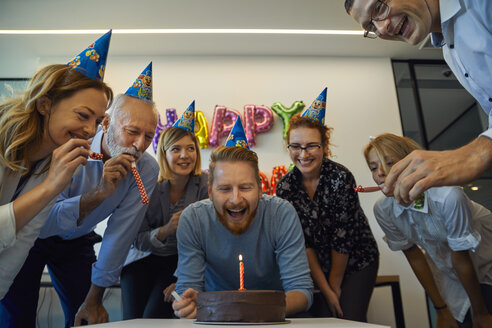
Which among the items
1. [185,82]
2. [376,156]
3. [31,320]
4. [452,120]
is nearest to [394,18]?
[376,156]

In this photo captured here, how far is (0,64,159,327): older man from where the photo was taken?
6.52ft

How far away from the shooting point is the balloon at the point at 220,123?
4.36 m

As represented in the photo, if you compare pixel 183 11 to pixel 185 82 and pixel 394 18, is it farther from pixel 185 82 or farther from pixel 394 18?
pixel 394 18

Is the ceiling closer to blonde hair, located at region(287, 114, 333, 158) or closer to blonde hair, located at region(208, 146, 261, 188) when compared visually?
blonde hair, located at region(287, 114, 333, 158)

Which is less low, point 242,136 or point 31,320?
point 242,136

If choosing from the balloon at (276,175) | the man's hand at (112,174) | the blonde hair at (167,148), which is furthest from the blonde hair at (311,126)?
the balloon at (276,175)

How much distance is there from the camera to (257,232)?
1852mm

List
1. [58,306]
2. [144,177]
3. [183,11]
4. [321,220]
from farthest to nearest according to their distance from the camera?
[183,11] < [58,306] < [321,220] < [144,177]

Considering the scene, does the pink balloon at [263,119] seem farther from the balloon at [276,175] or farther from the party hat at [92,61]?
the party hat at [92,61]

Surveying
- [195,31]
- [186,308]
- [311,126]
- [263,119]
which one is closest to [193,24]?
[195,31]

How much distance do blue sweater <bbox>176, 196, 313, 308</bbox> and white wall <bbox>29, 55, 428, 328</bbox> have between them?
8.31 feet

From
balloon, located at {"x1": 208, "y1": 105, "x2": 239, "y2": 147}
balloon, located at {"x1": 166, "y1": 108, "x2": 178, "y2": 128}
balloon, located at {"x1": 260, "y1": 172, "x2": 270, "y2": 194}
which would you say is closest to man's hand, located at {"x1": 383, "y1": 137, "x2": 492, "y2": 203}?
balloon, located at {"x1": 260, "y1": 172, "x2": 270, "y2": 194}

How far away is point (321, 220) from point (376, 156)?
0.52m

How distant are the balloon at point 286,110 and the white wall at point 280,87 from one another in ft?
0.35
